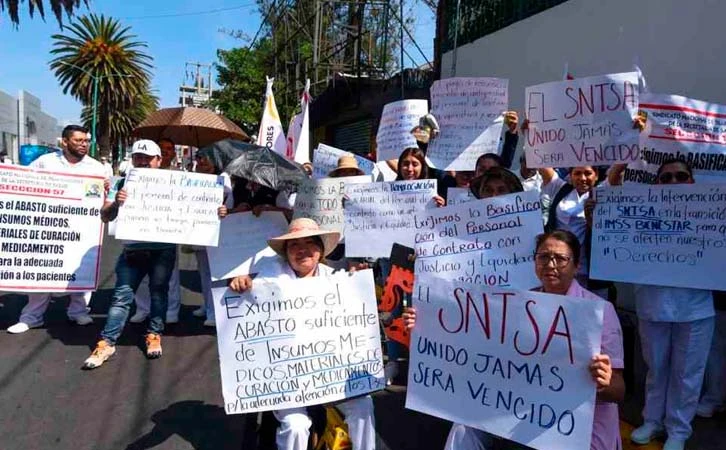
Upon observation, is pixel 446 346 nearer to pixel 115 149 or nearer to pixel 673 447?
pixel 673 447

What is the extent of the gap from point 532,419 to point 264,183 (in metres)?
2.83

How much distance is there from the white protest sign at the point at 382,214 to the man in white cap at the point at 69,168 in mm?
2687

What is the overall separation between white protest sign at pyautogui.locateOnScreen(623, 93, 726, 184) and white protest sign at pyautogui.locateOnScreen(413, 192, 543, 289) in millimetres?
1141

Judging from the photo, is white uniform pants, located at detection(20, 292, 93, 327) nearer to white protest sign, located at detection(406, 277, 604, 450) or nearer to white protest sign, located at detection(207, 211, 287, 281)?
white protest sign, located at detection(207, 211, 287, 281)

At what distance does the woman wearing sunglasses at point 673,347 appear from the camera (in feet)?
10.2

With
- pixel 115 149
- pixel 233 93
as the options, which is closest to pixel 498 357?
pixel 233 93

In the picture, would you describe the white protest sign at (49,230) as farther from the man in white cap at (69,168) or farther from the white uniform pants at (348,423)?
the white uniform pants at (348,423)

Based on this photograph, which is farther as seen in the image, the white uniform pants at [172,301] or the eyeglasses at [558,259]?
the white uniform pants at [172,301]


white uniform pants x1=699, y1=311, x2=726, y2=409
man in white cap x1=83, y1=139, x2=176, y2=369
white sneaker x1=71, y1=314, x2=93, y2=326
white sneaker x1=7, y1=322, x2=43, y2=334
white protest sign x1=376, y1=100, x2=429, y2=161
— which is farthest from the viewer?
white sneaker x1=71, y1=314, x2=93, y2=326

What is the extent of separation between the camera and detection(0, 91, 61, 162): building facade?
177 ft

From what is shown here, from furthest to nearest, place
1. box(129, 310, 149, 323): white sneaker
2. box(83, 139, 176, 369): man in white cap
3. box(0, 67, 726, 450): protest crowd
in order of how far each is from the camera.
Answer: box(129, 310, 149, 323): white sneaker
box(83, 139, 176, 369): man in white cap
box(0, 67, 726, 450): protest crowd

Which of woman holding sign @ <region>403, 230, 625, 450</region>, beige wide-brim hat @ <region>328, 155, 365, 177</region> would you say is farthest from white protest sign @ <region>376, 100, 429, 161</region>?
woman holding sign @ <region>403, 230, 625, 450</region>

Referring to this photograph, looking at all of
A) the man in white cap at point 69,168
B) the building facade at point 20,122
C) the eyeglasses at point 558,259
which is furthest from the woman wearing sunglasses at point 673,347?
the building facade at point 20,122

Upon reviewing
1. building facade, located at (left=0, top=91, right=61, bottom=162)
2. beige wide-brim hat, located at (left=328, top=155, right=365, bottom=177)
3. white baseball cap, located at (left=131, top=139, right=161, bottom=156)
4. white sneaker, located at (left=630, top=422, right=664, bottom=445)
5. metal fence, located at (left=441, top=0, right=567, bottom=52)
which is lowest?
white sneaker, located at (left=630, top=422, right=664, bottom=445)
